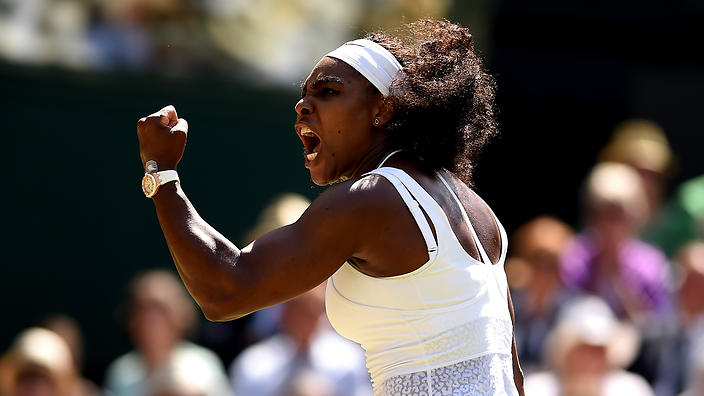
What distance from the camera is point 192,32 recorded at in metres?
7.27

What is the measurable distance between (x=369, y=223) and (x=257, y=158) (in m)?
4.83

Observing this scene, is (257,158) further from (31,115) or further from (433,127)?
(433,127)

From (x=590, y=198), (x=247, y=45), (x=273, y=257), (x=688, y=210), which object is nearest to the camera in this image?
(x=273, y=257)

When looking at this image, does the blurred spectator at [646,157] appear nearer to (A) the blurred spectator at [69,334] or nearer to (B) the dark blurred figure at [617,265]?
(B) the dark blurred figure at [617,265]

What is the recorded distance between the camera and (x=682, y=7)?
8234 millimetres

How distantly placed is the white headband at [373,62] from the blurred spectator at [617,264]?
343 cm

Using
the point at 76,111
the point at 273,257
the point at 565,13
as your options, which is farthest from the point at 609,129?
the point at 273,257

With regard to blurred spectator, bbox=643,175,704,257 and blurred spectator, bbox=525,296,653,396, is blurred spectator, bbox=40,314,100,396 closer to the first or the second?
blurred spectator, bbox=525,296,653,396

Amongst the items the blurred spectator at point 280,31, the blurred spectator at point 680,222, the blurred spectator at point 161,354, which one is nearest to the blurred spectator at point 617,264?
the blurred spectator at point 680,222

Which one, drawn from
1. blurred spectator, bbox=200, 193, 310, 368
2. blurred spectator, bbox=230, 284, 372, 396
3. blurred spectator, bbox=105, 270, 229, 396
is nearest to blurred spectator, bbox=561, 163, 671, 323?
blurred spectator, bbox=230, 284, 372, 396

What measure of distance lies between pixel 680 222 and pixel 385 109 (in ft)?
14.5

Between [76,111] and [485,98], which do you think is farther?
[76,111]

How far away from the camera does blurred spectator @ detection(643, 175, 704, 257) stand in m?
6.70

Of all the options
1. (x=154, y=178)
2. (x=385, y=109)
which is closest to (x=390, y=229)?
(x=385, y=109)
